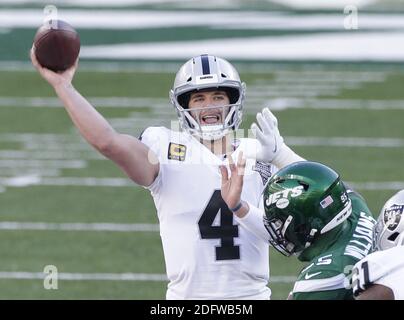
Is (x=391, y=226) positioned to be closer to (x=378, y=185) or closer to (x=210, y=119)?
(x=210, y=119)

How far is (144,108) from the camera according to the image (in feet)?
46.1

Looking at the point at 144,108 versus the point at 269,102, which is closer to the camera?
the point at 144,108

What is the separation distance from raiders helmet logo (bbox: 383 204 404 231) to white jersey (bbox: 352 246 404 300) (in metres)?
0.22

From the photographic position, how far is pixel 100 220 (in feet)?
33.9

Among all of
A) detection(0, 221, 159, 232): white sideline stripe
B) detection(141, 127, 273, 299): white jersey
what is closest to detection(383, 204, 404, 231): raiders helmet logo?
detection(141, 127, 273, 299): white jersey

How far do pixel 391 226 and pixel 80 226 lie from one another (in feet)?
20.5

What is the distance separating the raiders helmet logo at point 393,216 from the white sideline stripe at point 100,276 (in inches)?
181

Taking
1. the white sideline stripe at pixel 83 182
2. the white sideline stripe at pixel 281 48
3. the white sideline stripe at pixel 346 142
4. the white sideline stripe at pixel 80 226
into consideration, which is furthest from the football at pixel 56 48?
the white sideline stripe at pixel 281 48

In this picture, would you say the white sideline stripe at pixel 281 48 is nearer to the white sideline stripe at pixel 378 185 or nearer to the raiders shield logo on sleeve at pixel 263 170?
the white sideline stripe at pixel 378 185

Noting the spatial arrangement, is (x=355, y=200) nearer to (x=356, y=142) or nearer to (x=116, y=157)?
(x=116, y=157)

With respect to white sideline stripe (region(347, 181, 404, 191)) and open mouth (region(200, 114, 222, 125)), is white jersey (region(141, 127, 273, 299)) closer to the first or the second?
open mouth (region(200, 114, 222, 125))

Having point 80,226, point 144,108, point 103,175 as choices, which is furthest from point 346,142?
point 80,226

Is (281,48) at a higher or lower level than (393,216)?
higher

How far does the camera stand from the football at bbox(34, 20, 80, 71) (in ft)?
15.2
